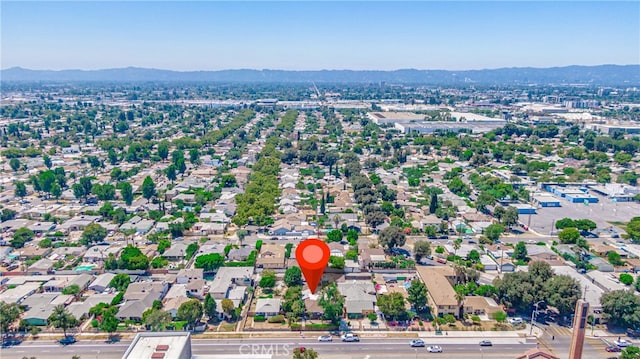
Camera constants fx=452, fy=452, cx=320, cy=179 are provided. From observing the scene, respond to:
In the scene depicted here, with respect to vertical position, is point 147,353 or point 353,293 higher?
point 147,353

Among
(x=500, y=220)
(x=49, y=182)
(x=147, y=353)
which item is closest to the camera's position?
(x=147, y=353)

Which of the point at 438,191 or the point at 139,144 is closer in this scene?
the point at 438,191

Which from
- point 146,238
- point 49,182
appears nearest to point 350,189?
point 146,238

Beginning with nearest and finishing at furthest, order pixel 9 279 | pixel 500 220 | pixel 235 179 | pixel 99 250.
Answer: pixel 9 279 → pixel 99 250 → pixel 500 220 → pixel 235 179

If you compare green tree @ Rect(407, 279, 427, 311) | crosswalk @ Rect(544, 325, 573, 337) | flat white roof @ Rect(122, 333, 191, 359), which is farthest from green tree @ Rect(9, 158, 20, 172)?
crosswalk @ Rect(544, 325, 573, 337)

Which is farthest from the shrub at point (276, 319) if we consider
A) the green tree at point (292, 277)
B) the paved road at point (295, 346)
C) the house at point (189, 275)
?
the house at point (189, 275)

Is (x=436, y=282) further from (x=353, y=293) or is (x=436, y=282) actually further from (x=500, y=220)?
(x=500, y=220)

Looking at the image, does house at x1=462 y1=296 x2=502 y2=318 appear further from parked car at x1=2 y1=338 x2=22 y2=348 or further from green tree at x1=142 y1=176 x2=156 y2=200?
green tree at x1=142 y1=176 x2=156 y2=200
